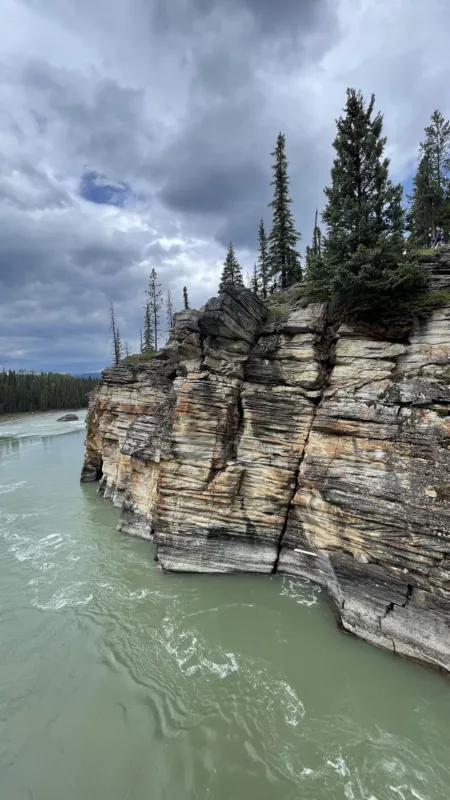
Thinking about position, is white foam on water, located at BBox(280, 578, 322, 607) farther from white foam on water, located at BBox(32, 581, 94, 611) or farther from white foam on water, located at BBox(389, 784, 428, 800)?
white foam on water, located at BBox(32, 581, 94, 611)

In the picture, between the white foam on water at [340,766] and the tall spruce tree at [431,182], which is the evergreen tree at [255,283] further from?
the white foam on water at [340,766]

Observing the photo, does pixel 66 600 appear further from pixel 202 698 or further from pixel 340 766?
pixel 340 766

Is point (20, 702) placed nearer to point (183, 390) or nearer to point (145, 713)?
point (145, 713)

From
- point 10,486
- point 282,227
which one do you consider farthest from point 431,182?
point 10,486

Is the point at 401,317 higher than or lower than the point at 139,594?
higher

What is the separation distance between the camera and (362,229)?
45.2ft

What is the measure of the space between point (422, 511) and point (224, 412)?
8.61 m

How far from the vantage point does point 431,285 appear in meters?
13.2

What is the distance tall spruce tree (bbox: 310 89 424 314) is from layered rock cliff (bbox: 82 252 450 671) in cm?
138

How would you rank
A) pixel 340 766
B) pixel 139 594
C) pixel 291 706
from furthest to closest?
pixel 139 594 → pixel 291 706 → pixel 340 766

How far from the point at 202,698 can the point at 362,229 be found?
17085mm

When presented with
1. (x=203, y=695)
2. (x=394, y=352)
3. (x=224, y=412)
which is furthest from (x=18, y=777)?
(x=394, y=352)

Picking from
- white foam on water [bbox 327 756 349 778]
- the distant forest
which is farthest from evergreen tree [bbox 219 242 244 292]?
the distant forest

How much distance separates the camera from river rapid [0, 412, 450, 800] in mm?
7391
